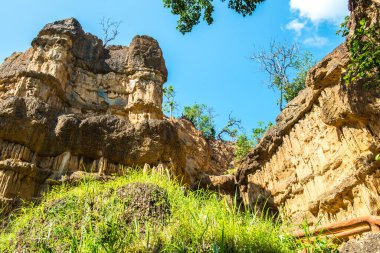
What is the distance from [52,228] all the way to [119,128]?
6660 millimetres

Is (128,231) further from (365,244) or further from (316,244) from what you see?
(365,244)

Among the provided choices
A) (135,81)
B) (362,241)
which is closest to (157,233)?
(362,241)

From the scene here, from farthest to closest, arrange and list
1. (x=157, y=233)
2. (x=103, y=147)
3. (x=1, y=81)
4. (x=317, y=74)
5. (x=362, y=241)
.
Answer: (x=1, y=81) < (x=103, y=147) < (x=317, y=74) < (x=157, y=233) < (x=362, y=241)

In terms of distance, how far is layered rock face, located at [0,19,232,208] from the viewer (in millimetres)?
9875

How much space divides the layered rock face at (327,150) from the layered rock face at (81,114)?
3834 mm

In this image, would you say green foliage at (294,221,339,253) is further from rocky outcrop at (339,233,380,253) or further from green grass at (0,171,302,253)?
rocky outcrop at (339,233,380,253)

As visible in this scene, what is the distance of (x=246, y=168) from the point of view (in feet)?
47.1

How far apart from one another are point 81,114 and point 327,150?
9.96m

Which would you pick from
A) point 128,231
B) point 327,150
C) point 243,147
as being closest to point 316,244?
point 128,231

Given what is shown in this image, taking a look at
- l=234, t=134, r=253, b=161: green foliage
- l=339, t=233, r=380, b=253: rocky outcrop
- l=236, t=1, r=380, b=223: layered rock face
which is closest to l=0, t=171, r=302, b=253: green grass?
l=339, t=233, r=380, b=253: rocky outcrop

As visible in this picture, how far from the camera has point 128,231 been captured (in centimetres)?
416

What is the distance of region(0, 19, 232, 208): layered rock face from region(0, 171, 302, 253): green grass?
16.1 feet

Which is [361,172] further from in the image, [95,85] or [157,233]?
[95,85]

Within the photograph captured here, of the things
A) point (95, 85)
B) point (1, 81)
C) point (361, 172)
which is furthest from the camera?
point (95, 85)
